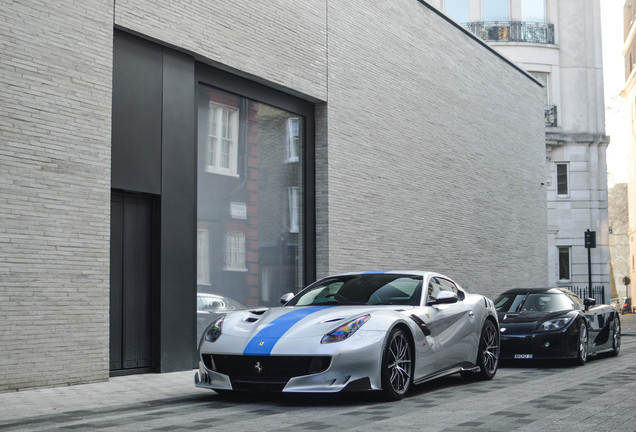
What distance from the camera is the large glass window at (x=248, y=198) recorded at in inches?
536

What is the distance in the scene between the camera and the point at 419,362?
885cm

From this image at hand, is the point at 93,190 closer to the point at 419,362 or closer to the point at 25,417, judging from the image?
the point at 25,417

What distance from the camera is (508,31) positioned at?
123ft

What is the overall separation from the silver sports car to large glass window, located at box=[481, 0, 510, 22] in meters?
29.5

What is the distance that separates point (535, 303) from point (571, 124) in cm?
2651

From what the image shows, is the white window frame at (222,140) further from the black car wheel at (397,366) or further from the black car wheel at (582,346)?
the black car wheel at (582,346)

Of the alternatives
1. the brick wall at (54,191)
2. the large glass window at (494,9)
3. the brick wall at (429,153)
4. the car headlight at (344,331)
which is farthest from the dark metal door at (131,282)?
the large glass window at (494,9)

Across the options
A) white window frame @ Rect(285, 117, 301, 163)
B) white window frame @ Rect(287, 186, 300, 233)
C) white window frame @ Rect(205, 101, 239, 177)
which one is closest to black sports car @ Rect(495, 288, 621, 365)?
white window frame @ Rect(287, 186, 300, 233)

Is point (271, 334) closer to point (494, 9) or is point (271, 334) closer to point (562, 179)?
point (494, 9)

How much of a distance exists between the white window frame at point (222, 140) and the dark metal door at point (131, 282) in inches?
73.2

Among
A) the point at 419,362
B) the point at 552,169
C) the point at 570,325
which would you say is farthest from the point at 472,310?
the point at 552,169

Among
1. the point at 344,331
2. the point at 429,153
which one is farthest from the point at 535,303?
the point at 429,153

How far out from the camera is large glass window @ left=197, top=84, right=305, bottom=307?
13.6 metres

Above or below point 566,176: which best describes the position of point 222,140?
below
